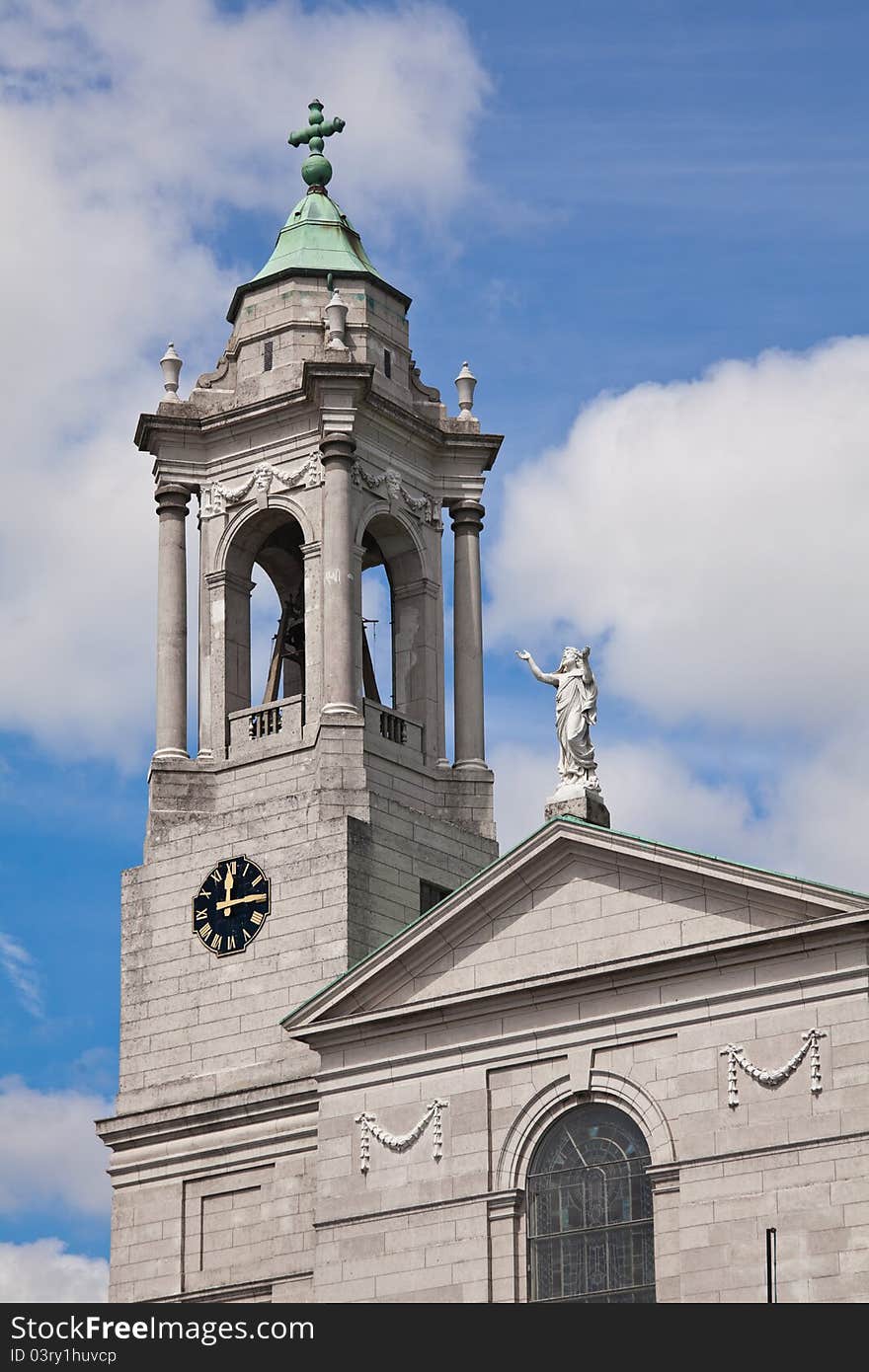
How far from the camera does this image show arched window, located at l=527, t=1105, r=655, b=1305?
50875 mm

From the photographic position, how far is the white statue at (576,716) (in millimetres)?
54781

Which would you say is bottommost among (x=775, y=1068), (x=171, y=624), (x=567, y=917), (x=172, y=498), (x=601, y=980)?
(x=775, y=1068)

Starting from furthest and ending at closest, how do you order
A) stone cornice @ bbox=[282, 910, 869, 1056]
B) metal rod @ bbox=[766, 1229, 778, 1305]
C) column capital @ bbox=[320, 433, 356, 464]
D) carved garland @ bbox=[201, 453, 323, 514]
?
carved garland @ bbox=[201, 453, 323, 514]
column capital @ bbox=[320, 433, 356, 464]
stone cornice @ bbox=[282, 910, 869, 1056]
metal rod @ bbox=[766, 1229, 778, 1305]

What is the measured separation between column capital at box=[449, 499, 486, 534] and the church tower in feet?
0.14

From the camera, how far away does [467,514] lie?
214ft

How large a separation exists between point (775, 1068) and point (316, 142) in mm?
26087

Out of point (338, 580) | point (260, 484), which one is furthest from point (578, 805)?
point (260, 484)

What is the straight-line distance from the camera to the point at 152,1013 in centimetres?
6025

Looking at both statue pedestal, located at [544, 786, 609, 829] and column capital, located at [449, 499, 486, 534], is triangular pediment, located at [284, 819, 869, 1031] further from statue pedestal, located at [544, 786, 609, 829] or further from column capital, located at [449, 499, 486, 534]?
column capital, located at [449, 499, 486, 534]

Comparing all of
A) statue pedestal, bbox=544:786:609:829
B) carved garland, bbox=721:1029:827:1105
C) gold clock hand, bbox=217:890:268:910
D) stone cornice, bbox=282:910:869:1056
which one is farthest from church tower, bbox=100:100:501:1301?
carved garland, bbox=721:1029:827:1105

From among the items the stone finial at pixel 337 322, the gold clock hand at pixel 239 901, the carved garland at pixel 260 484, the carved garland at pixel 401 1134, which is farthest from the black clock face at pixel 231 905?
the stone finial at pixel 337 322

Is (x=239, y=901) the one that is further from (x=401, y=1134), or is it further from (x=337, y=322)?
(x=337, y=322)

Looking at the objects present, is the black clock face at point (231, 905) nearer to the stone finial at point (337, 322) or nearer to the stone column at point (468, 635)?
the stone column at point (468, 635)
